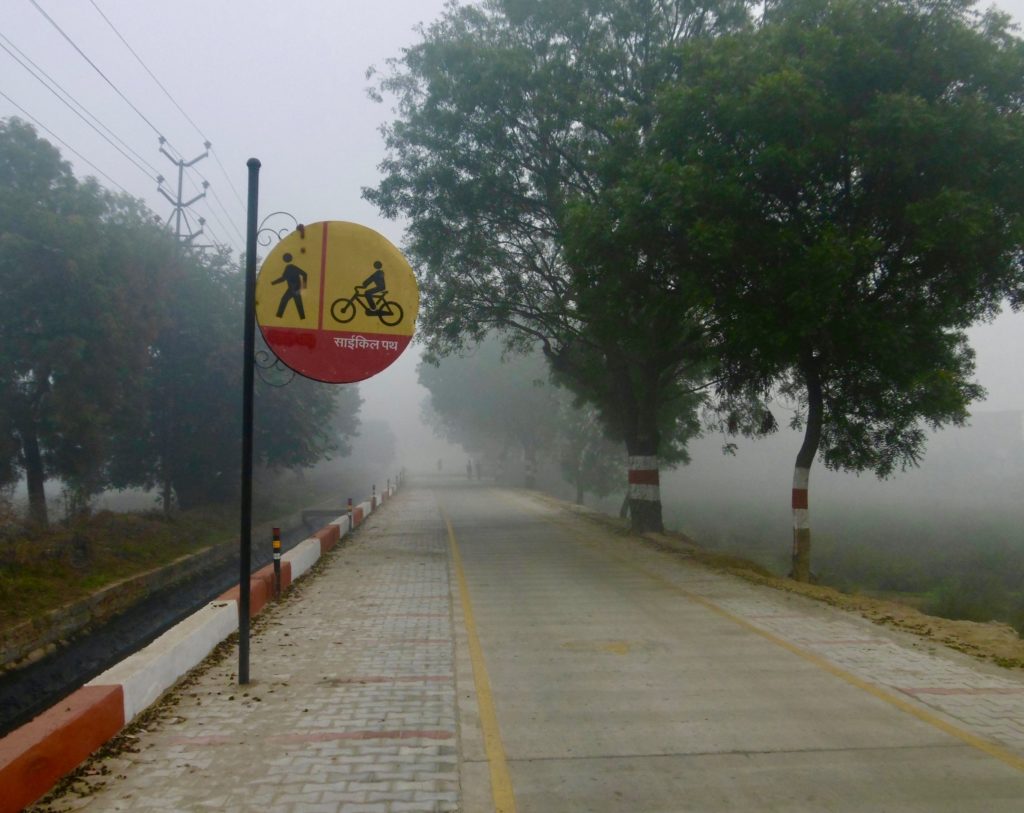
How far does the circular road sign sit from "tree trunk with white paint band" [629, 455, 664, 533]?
15444mm

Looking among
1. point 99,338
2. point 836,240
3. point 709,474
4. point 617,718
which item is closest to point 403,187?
point 99,338

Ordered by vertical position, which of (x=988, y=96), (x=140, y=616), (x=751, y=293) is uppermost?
(x=988, y=96)

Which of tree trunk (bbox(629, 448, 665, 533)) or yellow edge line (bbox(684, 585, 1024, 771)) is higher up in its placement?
tree trunk (bbox(629, 448, 665, 533))

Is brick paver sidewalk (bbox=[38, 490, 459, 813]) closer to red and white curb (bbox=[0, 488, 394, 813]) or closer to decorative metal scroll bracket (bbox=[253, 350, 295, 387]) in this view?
red and white curb (bbox=[0, 488, 394, 813])

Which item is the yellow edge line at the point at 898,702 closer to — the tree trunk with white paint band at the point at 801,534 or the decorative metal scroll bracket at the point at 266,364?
the decorative metal scroll bracket at the point at 266,364

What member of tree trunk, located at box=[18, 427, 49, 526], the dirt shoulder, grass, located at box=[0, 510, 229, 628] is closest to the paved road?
the dirt shoulder

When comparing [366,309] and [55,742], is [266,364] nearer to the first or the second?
[366,309]

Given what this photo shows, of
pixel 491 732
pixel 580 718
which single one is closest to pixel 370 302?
pixel 491 732

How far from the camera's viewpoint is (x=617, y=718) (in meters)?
6.61

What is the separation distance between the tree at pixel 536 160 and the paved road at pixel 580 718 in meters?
8.44

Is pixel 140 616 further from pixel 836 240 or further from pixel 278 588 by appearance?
pixel 836 240

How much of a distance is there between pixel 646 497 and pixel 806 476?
6.28m

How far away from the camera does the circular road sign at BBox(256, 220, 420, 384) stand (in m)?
7.54

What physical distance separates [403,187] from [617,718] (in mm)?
17126
